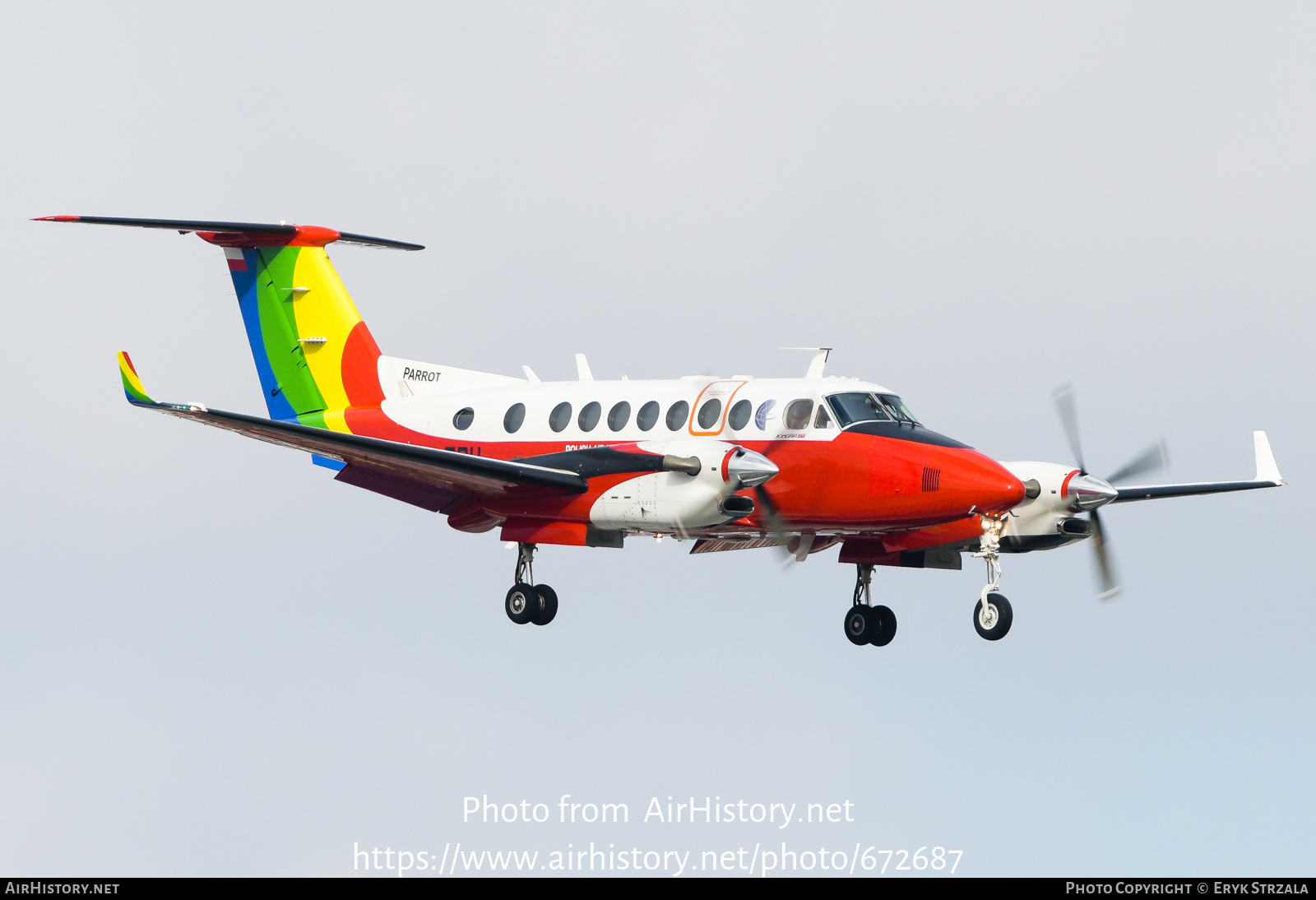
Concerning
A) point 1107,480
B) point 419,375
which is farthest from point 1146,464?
point 419,375

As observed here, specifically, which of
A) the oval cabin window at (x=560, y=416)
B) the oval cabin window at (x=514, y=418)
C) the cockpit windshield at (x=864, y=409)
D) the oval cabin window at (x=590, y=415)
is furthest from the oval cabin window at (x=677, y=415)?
the oval cabin window at (x=514, y=418)

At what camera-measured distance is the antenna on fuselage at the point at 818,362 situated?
74.7 ft

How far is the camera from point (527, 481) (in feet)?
74.2

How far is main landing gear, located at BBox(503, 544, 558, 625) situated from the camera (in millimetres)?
23875

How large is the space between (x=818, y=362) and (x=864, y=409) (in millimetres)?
1210

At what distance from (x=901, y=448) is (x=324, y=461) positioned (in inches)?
367

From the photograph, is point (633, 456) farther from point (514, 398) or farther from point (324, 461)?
point (324, 461)

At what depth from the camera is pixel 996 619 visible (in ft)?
69.2

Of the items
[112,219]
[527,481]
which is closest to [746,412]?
[527,481]

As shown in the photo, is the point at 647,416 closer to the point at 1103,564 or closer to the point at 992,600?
the point at 992,600

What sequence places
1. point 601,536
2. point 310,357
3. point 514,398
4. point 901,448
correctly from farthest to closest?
point 310,357
point 514,398
point 601,536
point 901,448

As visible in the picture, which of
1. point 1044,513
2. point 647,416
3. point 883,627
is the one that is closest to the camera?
point 1044,513

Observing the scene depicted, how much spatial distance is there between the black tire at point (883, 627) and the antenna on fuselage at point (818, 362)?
404cm

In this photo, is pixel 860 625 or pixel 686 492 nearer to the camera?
pixel 686 492
